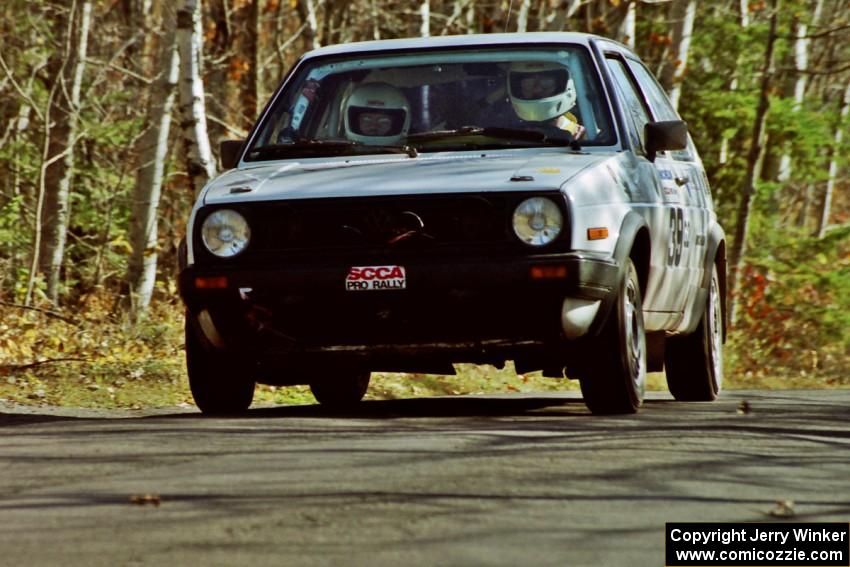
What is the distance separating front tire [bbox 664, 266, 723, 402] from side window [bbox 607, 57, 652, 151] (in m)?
1.41

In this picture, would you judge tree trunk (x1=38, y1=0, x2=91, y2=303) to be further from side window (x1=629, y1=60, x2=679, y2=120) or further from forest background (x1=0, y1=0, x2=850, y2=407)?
side window (x1=629, y1=60, x2=679, y2=120)

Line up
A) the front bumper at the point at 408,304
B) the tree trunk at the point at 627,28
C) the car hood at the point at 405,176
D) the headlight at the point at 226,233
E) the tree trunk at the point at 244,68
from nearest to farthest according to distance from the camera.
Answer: the front bumper at the point at 408,304, the car hood at the point at 405,176, the headlight at the point at 226,233, the tree trunk at the point at 627,28, the tree trunk at the point at 244,68

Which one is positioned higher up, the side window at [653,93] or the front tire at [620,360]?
the side window at [653,93]

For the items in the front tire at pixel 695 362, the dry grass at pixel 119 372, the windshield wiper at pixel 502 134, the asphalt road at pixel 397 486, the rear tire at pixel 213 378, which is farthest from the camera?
the dry grass at pixel 119 372

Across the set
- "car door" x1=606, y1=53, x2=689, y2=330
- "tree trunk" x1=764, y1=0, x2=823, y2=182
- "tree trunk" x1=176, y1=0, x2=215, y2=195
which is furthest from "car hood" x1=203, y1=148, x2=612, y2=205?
"tree trunk" x1=764, y1=0, x2=823, y2=182

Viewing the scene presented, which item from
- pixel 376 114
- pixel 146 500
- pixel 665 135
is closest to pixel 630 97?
pixel 665 135

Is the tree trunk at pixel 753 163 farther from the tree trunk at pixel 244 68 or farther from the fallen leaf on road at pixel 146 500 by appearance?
the fallen leaf on road at pixel 146 500

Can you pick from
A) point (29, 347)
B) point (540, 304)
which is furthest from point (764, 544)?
point (29, 347)

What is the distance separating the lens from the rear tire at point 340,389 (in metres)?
10.4

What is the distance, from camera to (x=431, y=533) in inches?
187

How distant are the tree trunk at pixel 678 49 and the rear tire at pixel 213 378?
1468 centimetres

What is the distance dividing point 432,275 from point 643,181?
151 centimetres

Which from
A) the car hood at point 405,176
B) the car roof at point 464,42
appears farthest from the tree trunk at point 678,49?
the car hood at point 405,176

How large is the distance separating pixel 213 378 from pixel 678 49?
15.9 metres
